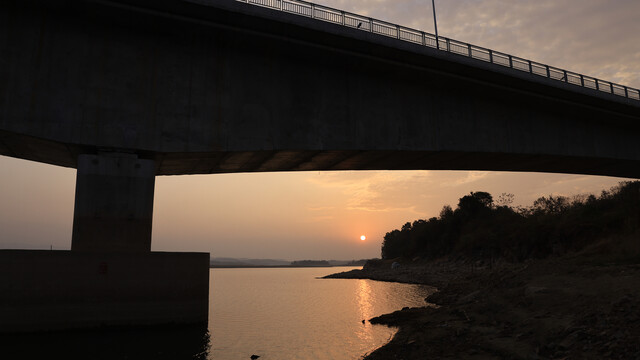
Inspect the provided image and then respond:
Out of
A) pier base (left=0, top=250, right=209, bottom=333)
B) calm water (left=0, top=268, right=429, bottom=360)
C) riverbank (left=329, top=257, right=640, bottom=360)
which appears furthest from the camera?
pier base (left=0, top=250, right=209, bottom=333)

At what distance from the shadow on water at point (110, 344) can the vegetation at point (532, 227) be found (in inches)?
977

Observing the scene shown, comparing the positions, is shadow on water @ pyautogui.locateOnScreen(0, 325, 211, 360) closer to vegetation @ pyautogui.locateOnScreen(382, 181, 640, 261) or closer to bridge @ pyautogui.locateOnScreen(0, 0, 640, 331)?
bridge @ pyautogui.locateOnScreen(0, 0, 640, 331)

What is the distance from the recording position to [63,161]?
24.9 m

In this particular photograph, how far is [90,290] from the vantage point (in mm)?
19531

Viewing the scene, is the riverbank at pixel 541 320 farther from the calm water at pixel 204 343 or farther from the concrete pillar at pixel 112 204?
the concrete pillar at pixel 112 204

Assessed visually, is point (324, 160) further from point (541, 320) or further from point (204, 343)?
point (541, 320)

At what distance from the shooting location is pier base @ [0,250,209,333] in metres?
18.7

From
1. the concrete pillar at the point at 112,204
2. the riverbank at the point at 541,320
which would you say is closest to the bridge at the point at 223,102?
the concrete pillar at the point at 112,204

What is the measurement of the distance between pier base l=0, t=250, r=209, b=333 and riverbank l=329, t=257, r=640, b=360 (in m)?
10.7

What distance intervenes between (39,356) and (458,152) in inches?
937

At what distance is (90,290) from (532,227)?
6044 centimetres

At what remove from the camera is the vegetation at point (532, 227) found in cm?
4541

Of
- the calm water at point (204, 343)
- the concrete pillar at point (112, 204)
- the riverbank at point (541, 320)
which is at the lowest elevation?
the calm water at point (204, 343)

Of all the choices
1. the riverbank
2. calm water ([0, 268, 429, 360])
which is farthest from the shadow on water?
the riverbank
